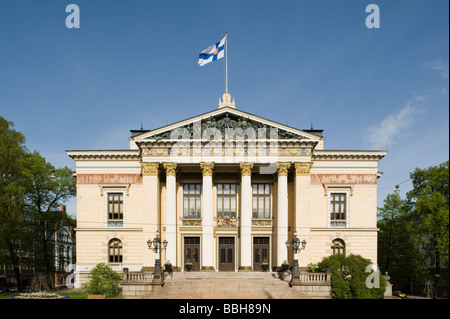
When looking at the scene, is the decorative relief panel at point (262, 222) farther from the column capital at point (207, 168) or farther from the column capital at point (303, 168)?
the column capital at point (207, 168)

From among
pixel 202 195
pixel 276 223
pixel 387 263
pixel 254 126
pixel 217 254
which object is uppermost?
pixel 254 126

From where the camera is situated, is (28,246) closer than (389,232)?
Yes

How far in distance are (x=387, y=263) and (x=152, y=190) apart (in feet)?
102

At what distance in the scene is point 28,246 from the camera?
137 ft

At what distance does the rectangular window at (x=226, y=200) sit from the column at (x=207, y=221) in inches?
116

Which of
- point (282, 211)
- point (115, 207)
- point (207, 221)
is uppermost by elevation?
point (115, 207)

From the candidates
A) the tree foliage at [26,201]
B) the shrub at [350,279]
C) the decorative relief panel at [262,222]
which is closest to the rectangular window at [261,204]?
the decorative relief panel at [262,222]

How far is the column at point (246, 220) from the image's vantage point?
114ft

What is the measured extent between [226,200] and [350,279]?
43.4 ft

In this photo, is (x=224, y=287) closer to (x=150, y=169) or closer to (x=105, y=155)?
(x=150, y=169)

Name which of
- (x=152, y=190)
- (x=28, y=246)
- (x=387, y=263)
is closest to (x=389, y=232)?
(x=387, y=263)

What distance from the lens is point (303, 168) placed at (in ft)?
118

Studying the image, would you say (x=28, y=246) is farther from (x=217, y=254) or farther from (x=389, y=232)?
(x=389, y=232)

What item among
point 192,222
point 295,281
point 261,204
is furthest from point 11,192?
point 295,281
